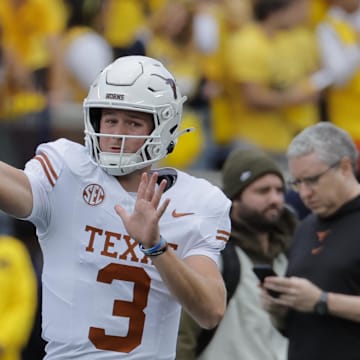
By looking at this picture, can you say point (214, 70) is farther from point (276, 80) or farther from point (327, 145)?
point (327, 145)

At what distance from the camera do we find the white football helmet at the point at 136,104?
3893 millimetres

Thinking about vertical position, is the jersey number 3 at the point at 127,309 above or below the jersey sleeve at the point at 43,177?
below

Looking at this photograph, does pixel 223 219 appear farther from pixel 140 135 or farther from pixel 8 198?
pixel 8 198

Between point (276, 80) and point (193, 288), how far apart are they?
17.2 feet

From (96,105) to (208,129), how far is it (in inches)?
212

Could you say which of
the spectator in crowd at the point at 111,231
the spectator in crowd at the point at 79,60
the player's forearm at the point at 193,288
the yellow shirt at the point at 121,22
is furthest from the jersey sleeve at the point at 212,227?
the yellow shirt at the point at 121,22

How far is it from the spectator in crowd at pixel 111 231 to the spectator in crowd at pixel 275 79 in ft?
15.3

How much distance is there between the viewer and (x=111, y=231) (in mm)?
3898

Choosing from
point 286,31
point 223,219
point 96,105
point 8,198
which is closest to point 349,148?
point 223,219

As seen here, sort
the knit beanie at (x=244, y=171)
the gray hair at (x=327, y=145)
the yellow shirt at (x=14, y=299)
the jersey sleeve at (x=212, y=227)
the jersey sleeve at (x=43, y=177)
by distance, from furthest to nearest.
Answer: the yellow shirt at (x=14, y=299)
the knit beanie at (x=244, y=171)
the gray hair at (x=327, y=145)
the jersey sleeve at (x=212, y=227)
the jersey sleeve at (x=43, y=177)

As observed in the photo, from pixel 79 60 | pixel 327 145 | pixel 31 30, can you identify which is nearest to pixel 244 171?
pixel 327 145

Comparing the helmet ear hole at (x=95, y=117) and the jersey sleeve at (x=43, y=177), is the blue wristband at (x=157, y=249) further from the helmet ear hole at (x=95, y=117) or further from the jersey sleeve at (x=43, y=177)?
the helmet ear hole at (x=95, y=117)

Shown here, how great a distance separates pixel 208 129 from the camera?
365 inches

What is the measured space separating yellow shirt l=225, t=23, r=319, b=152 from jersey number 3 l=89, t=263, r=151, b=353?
481 centimetres
